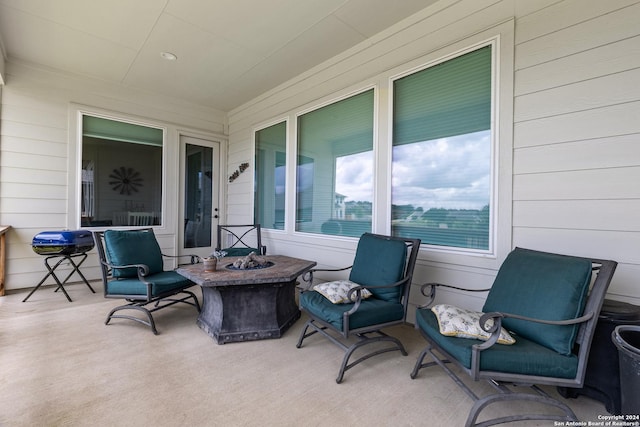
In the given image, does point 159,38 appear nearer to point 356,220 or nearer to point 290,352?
point 356,220

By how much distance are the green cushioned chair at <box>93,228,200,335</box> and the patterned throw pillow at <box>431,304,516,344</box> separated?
2387mm

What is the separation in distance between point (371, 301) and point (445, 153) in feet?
4.90

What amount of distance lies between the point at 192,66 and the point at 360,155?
8.19 ft

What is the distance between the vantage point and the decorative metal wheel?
450cm

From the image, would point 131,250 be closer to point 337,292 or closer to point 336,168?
point 337,292

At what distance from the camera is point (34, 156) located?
3854 mm

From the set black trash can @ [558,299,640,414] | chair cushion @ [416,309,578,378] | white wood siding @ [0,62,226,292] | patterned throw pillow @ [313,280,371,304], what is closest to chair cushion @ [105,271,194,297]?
patterned throw pillow @ [313,280,371,304]

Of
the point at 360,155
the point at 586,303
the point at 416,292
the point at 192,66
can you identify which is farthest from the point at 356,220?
the point at 192,66

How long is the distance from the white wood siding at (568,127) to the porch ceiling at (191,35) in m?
0.84

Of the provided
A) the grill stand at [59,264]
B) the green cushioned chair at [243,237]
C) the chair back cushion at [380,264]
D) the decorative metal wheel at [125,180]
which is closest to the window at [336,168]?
the chair back cushion at [380,264]

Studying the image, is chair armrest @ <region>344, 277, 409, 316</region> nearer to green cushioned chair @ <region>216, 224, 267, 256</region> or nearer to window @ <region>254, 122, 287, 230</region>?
green cushioned chair @ <region>216, 224, 267, 256</region>

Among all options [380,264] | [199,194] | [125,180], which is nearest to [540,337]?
[380,264]

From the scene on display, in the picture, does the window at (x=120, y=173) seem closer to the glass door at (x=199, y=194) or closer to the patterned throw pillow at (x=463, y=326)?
the glass door at (x=199, y=194)

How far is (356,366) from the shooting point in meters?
2.17
